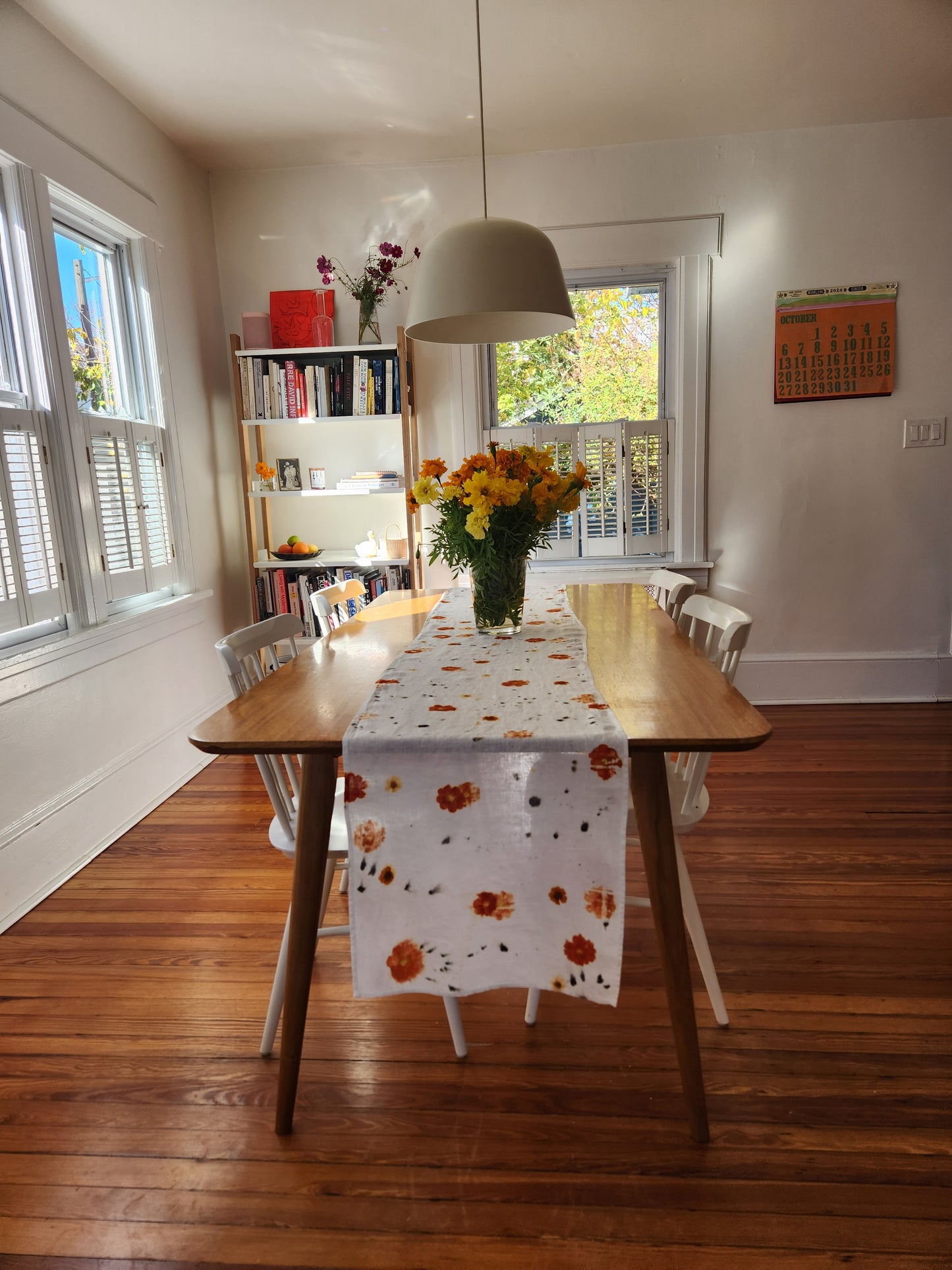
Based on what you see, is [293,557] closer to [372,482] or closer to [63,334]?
[372,482]

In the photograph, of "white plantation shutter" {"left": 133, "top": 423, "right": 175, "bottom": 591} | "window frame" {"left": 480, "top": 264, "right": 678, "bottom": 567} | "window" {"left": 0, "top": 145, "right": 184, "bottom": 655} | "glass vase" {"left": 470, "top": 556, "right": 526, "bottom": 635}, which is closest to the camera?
"glass vase" {"left": 470, "top": 556, "right": 526, "bottom": 635}

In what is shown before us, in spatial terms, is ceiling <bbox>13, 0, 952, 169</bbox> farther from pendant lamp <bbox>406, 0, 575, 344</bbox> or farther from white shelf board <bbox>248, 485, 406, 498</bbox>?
white shelf board <bbox>248, 485, 406, 498</bbox>

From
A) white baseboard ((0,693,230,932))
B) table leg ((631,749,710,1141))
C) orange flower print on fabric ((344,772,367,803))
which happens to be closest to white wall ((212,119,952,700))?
white baseboard ((0,693,230,932))

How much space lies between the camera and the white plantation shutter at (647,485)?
12.4ft

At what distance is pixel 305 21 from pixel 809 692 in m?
3.38

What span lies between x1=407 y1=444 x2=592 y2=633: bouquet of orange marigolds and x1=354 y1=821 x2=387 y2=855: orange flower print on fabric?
638mm

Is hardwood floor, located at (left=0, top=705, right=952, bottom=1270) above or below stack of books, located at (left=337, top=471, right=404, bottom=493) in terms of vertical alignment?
below

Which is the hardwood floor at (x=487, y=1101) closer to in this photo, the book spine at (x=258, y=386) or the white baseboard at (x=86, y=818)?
the white baseboard at (x=86, y=818)

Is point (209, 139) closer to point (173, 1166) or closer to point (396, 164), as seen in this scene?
point (396, 164)

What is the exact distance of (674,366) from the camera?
147 inches

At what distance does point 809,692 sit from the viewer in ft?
12.6

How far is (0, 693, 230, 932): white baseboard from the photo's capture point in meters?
2.21

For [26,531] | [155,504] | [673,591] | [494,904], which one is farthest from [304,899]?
[155,504]

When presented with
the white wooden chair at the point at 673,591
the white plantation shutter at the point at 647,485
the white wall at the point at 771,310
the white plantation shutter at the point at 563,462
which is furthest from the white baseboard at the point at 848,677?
the white wooden chair at the point at 673,591
